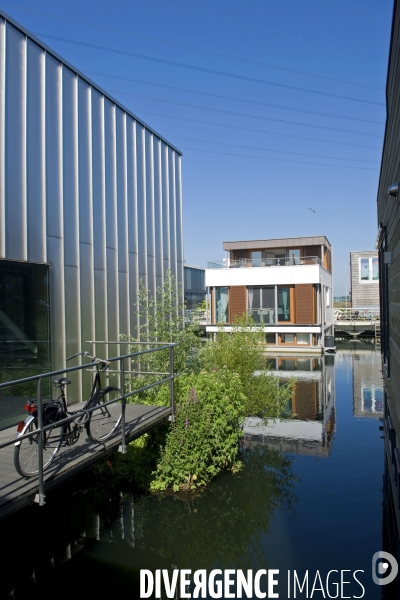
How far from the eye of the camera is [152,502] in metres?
7.43

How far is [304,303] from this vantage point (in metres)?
25.0

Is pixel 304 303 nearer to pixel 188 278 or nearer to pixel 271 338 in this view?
pixel 271 338

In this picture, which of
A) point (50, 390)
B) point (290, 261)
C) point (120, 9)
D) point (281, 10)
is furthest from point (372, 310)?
point (50, 390)

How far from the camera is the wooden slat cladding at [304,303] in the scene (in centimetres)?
2481

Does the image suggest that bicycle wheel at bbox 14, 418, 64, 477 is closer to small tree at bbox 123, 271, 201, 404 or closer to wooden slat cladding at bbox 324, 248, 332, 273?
small tree at bbox 123, 271, 201, 404

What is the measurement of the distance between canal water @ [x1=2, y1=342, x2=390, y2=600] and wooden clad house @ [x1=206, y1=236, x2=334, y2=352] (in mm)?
14834

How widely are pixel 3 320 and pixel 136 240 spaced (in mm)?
4219

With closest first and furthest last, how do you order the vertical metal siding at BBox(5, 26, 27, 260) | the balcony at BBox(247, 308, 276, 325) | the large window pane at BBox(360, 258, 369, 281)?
1. the vertical metal siding at BBox(5, 26, 27, 260)
2. the balcony at BBox(247, 308, 276, 325)
3. the large window pane at BBox(360, 258, 369, 281)

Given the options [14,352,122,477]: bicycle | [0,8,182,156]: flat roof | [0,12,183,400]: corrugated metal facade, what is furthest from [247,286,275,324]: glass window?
[14,352,122,477]: bicycle

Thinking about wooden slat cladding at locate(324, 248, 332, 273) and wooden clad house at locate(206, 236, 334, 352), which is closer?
wooden clad house at locate(206, 236, 334, 352)

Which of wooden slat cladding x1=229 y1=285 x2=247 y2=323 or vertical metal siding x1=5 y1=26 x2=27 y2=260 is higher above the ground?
vertical metal siding x1=5 y1=26 x2=27 y2=260

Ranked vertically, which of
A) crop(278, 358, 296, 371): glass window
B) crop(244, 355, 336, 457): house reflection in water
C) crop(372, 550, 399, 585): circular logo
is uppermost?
crop(278, 358, 296, 371): glass window

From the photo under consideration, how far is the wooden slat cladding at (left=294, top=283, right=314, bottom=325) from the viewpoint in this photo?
24.8 meters

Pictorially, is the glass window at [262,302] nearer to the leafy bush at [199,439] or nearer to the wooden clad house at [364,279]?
the wooden clad house at [364,279]
